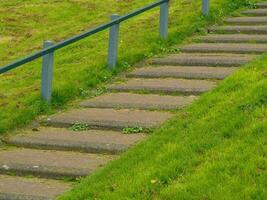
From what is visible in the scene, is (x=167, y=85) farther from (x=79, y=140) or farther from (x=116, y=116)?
(x=79, y=140)

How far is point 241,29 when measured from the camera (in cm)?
1232

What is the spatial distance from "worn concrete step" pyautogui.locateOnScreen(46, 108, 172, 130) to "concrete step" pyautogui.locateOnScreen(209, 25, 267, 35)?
4.23 m

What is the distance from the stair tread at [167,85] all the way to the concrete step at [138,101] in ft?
0.62

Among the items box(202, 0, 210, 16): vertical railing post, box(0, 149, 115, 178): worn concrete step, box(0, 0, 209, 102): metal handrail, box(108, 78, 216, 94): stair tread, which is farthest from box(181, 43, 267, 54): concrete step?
box(0, 149, 115, 178): worn concrete step

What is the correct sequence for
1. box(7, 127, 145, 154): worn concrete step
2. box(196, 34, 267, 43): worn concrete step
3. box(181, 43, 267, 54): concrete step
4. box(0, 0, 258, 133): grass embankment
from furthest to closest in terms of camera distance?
box(196, 34, 267, 43): worn concrete step → box(181, 43, 267, 54): concrete step → box(0, 0, 258, 133): grass embankment → box(7, 127, 145, 154): worn concrete step

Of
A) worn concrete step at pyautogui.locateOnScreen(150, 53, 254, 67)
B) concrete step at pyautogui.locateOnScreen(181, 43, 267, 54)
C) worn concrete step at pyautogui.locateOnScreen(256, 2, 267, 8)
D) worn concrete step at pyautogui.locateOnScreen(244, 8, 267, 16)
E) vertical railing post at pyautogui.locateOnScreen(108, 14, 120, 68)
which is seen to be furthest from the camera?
worn concrete step at pyautogui.locateOnScreen(256, 2, 267, 8)

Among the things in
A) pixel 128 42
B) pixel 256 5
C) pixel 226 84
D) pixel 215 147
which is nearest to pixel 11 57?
pixel 128 42

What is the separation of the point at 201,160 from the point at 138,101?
264cm

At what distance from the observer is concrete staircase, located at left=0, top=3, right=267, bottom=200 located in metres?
7.13

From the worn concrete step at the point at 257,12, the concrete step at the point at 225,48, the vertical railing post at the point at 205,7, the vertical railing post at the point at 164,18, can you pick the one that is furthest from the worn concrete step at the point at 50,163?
the worn concrete step at the point at 257,12

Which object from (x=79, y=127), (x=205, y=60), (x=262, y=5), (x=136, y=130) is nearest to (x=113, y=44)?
(x=205, y=60)

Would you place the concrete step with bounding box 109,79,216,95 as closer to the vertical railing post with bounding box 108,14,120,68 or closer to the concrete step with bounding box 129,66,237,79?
the concrete step with bounding box 129,66,237,79

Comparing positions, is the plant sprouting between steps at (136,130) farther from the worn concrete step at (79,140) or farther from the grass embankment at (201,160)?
the grass embankment at (201,160)

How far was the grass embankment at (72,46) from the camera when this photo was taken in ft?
31.9
